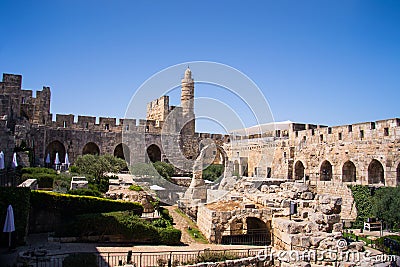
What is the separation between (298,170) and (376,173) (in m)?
6.76

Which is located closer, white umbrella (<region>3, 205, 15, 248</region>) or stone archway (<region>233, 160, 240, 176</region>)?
white umbrella (<region>3, 205, 15, 248</region>)

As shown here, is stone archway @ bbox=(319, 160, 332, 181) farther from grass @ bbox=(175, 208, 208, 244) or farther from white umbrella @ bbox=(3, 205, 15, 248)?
white umbrella @ bbox=(3, 205, 15, 248)

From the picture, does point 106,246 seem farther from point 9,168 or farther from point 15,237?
point 9,168

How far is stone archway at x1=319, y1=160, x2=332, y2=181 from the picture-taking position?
23922 millimetres

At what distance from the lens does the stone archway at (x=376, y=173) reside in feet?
66.5

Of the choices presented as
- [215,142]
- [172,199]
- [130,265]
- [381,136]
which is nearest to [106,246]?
[130,265]

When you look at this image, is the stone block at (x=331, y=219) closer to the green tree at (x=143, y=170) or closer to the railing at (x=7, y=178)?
the railing at (x=7, y=178)

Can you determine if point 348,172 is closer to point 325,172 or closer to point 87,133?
point 325,172

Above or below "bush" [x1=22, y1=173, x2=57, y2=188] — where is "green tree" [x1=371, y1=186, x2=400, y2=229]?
below

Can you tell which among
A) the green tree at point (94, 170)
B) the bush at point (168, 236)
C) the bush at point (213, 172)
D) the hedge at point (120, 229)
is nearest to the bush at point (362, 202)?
the bush at point (168, 236)

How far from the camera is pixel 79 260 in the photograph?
8.87 m

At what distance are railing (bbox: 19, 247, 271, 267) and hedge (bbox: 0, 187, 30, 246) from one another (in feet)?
6.50

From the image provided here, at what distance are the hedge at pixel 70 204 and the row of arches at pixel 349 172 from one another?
14.3 m

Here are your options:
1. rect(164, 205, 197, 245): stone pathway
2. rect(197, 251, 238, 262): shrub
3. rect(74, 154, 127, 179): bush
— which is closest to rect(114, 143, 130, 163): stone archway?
rect(74, 154, 127, 179): bush
